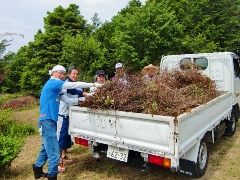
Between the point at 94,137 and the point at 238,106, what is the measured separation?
451 centimetres

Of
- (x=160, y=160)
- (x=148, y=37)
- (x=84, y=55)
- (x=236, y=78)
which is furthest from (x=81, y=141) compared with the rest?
(x=148, y=37)

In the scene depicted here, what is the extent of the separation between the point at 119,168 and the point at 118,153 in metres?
1.00

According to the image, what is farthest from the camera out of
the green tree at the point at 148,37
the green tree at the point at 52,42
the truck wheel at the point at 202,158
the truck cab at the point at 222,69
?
the green tree at the point at 52,42

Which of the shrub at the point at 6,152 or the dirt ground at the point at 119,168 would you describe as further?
the dirt ground at the point at 119,168

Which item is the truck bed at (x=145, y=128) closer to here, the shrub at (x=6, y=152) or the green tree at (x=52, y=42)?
the shrub at (x=6, y=152)

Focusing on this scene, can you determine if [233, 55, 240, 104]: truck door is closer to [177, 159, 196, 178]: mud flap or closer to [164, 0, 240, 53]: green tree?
[177, 159, 196, 178]: mud flap

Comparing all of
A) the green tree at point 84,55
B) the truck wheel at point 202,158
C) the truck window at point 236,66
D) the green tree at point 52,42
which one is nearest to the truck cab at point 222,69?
the truck window at point 236,66

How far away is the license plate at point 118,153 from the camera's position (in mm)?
3256

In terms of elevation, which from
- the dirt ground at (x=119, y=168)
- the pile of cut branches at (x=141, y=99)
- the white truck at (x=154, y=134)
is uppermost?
the pile of cut branches at (x=141, y=99)

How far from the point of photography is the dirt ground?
3838mm

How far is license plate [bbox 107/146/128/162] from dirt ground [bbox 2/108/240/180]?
233 millimetres

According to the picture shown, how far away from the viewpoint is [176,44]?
550 inches

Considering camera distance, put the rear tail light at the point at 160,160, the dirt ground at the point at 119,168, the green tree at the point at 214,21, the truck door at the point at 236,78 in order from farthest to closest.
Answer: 1. the green tree at the point at 214,21
2. the truck door at the point at 236,78
3. the dirt ground at the point at 119,168
4. the rear tail light at the point at 160,160

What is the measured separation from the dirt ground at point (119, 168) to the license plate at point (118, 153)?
233 millimetres
